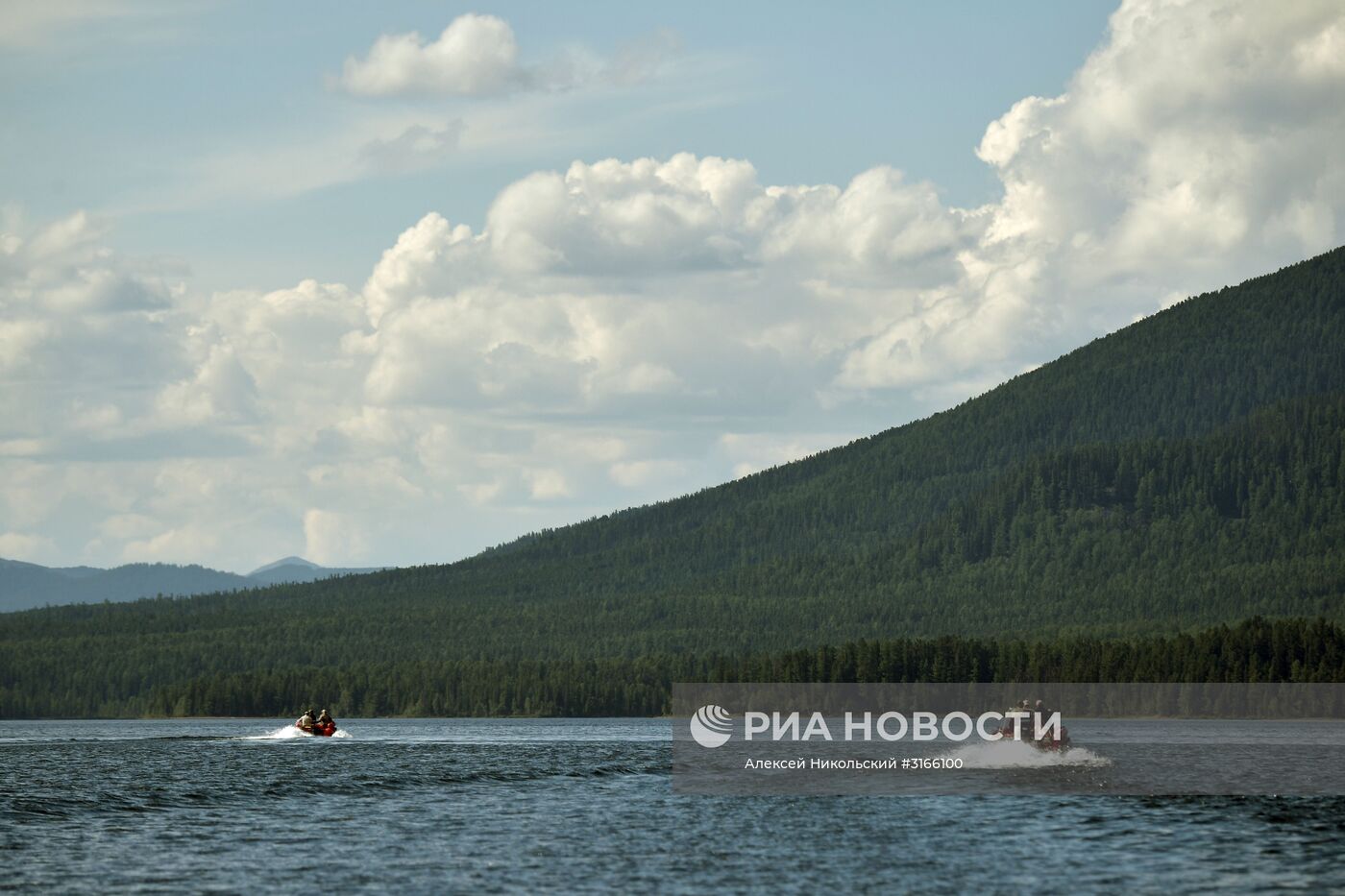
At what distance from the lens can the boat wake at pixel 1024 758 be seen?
131 meters

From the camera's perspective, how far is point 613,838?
91062 millimetres

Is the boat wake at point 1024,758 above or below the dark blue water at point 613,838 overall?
above

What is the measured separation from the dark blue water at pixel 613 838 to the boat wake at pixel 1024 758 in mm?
22682

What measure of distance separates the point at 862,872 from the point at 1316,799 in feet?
128

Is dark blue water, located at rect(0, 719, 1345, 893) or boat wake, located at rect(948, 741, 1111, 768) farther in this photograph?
boat wake, located at rect(948, 741, 1111, 768)

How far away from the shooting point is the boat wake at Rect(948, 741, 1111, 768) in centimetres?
13088

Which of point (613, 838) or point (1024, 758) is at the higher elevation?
point (1024, 758)

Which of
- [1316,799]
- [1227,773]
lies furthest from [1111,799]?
[1227,773]

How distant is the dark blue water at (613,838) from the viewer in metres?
75.9

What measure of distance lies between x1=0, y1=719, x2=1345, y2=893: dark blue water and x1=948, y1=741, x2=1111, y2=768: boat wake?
22.7m

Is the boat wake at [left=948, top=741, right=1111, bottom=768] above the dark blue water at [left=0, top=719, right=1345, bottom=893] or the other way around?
above

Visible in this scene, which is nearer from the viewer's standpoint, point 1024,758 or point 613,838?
point 613,838

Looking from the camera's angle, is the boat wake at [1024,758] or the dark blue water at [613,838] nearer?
the dark blue water at [613,838]

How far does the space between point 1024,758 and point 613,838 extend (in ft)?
164
